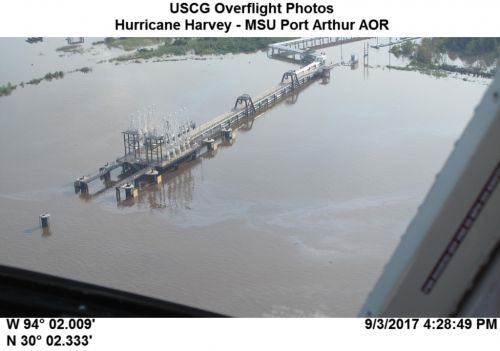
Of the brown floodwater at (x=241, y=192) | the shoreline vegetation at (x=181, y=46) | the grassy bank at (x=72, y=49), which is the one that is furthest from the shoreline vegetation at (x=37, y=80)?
the grassy bank at (x=72, y=49)

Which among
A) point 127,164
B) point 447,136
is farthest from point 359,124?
point 127,164

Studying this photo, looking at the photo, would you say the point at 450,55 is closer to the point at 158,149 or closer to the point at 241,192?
the point at 158,149

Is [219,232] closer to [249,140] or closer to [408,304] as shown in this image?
[249,140]

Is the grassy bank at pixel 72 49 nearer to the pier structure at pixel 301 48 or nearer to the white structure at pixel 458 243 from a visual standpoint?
the pier structure at pixel 301 48

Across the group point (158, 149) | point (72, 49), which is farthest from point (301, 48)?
point (158, 149)

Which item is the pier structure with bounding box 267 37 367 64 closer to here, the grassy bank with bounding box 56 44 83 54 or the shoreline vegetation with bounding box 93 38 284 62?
the shoreline vegetation with bounding box 93 38 284 62
